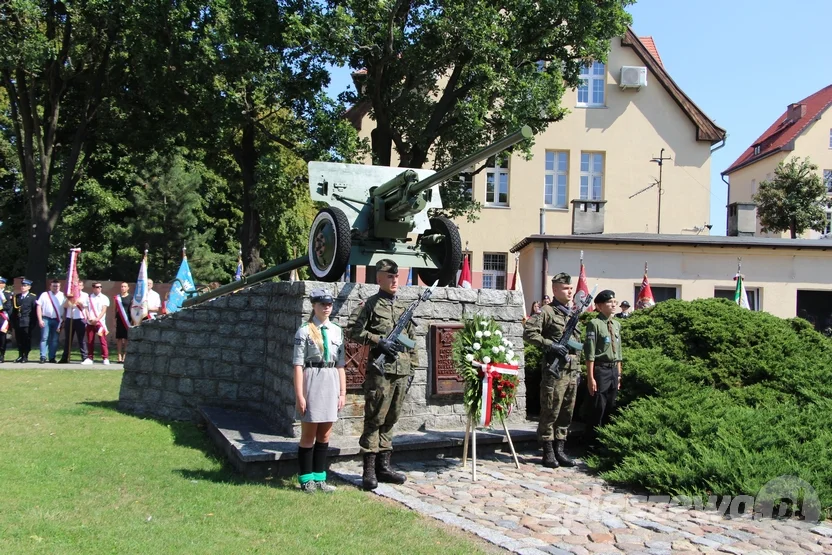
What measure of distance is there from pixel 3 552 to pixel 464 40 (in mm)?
15042

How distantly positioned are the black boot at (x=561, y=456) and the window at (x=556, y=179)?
78.5 ft

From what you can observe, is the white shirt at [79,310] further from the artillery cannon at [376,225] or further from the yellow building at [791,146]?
the yellow building at [791,146]

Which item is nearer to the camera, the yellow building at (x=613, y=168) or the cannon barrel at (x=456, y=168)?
the cannon barrel at (x=456, y=168)

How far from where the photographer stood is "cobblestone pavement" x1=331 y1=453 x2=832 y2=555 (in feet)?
17.9

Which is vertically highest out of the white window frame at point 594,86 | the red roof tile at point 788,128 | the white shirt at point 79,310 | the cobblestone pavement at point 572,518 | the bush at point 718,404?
the red roof tile at point 788,128

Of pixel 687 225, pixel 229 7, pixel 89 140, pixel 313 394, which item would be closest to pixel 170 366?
pixel 313 394

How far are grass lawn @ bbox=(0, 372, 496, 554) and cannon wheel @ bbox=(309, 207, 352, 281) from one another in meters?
2.29

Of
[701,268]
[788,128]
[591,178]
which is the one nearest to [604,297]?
[701,268]

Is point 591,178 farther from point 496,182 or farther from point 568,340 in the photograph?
point 568,340

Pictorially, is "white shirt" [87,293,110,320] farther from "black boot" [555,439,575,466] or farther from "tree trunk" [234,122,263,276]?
"black boot" [555,439,575,466]

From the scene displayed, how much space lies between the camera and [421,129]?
62.4 ft

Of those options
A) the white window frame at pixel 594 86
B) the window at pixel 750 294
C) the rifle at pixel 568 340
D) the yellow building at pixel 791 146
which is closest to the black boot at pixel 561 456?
the rifle at pixel 568 340

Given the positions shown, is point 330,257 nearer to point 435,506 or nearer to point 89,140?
point 435,506

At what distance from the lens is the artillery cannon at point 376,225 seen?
8.38 metres
